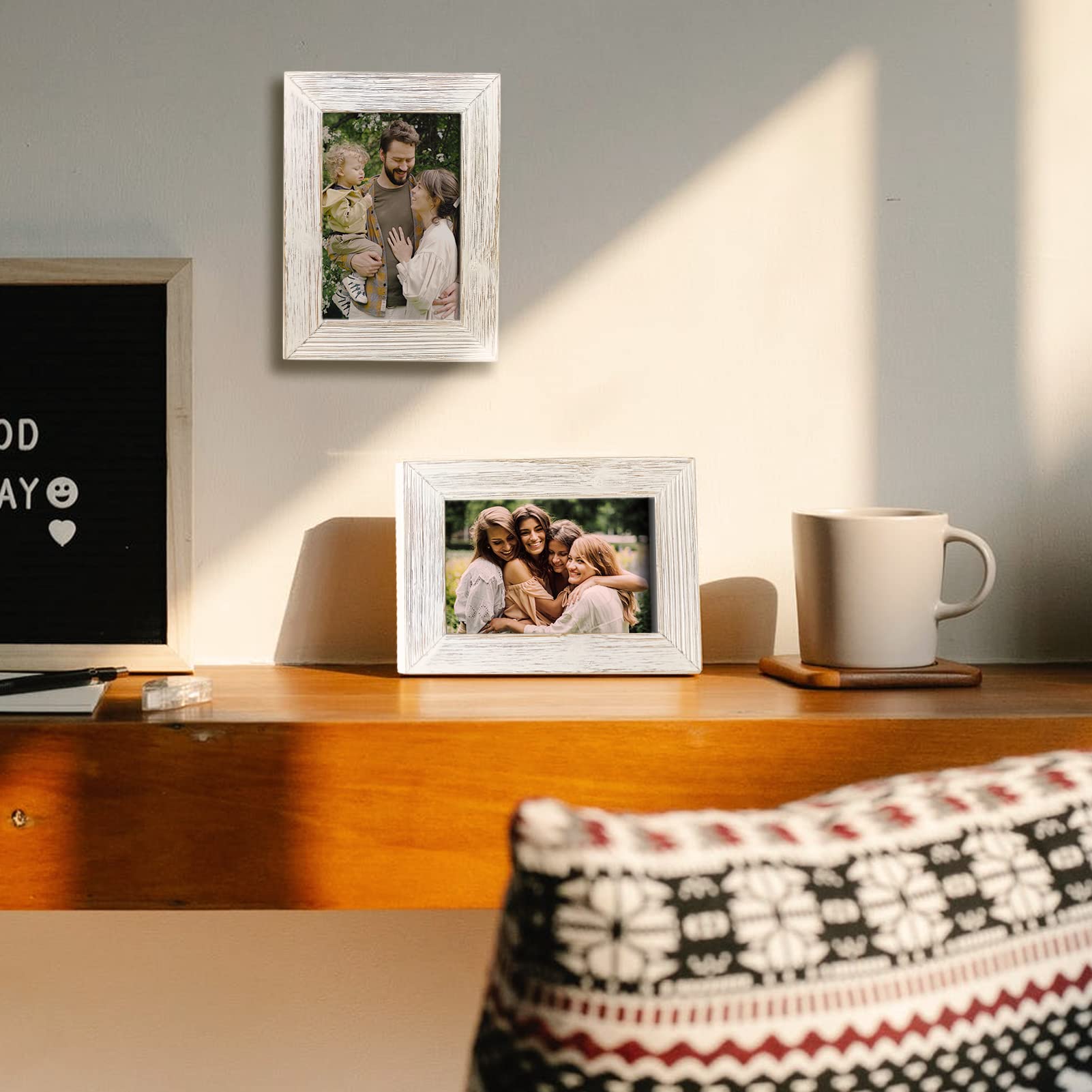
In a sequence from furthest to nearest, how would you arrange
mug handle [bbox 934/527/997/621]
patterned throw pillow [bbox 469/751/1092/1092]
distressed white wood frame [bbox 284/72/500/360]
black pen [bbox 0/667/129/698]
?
distressed white wood frame [bbox 284/72/500/360] < mug handle [bbox 934/527/997/621] < black pen [bbox 0/667/129/698] < patterned throw pillow [bbox 469/751/1092/1092]

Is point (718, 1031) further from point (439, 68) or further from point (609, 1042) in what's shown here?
point (439, 68)

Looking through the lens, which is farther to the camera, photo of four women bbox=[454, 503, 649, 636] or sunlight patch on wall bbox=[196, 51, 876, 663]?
sunlight patch on wall bbox=[196, 51, 876, 663]

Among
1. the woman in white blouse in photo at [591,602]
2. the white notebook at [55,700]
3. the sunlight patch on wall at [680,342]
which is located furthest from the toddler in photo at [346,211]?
the white notebook at [55,700]

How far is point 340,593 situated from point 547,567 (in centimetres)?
28

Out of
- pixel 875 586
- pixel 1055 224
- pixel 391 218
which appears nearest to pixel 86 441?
pixel 391 218

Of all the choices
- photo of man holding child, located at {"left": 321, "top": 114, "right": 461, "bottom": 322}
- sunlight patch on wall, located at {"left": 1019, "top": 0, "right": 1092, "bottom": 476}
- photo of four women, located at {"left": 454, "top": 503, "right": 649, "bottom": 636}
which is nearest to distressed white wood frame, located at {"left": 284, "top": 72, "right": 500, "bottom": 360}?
photo of man holding child, located at {"left": 321, "top": 114, "right": 461, "bottom": 322}

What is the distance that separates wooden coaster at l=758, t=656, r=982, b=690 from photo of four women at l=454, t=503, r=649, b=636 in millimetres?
205

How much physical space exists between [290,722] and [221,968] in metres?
0.62

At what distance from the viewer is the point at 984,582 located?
1209 mm

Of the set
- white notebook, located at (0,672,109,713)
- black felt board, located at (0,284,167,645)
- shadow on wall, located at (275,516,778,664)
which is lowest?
white notebook, located at (0,672,109,713)

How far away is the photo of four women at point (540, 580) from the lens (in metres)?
1.23

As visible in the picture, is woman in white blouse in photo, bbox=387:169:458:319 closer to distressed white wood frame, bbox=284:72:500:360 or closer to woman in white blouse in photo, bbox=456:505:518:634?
distressed white wood frame, bbox=284:72:500:360

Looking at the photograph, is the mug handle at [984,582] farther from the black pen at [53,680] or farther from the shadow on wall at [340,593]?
the black pen at [53,680]

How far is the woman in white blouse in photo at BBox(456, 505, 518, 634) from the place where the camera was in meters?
1.23
